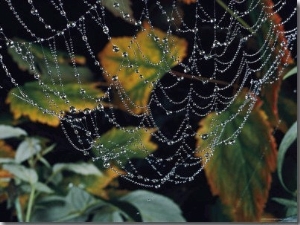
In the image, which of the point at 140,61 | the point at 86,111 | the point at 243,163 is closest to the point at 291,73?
the point at 243,163

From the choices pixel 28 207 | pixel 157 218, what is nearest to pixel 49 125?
pixel 28 207

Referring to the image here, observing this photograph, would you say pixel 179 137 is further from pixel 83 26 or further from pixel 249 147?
pixel 83 26

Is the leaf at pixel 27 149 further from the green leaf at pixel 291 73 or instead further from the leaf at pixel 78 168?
the green leaf at pixel 291 73

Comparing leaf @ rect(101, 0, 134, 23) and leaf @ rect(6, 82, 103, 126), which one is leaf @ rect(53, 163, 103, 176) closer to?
leaf @ rect(6, 82, 103, 126)

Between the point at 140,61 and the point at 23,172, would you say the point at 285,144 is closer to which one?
the point at 140,61

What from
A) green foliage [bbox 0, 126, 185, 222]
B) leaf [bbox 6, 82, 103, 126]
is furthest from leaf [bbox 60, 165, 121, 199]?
leaf [bbox 6, 82, 103, 126]

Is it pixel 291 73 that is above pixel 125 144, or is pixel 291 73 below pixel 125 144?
above
